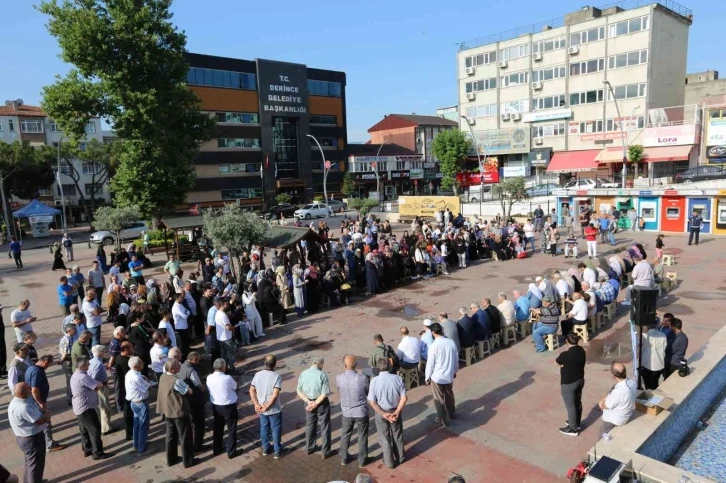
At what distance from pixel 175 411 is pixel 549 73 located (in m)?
55.8

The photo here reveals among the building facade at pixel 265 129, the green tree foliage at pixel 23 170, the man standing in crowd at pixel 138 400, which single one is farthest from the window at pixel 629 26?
the green tree foliage at pixel 23 170

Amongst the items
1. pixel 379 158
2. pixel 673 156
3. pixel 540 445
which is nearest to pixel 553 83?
pixel 673 156

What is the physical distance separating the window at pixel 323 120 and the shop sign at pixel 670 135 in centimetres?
3408

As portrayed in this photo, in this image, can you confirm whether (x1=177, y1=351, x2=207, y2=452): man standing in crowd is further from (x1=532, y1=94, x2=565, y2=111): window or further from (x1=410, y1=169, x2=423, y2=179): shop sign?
(x1=410, y1=169, x2=423, y2=179): shop sign

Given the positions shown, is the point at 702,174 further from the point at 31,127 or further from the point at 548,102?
the point at 31,127

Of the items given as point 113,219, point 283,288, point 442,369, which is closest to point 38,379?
point 442,369

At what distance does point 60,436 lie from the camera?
7.88 meters

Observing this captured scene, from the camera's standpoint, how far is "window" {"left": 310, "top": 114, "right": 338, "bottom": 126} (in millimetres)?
59375

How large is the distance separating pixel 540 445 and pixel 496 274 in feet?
→ 38.6

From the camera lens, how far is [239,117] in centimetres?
5303

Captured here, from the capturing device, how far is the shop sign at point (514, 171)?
181 ft

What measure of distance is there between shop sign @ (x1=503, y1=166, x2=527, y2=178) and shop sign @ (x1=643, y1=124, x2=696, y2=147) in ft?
43.6

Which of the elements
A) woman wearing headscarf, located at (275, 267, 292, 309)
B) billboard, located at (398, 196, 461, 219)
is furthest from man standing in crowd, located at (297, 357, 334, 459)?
billboard, located at (398, 196, 461, 219)

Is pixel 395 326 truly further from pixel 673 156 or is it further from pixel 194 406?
pixel 673 156
